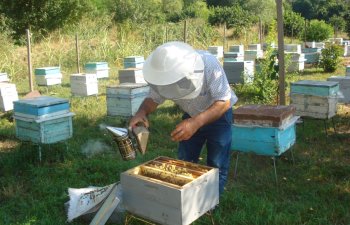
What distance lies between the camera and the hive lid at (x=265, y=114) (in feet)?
12.2

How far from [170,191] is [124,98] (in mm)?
3835

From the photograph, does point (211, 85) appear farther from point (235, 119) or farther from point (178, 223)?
point (235, 119)

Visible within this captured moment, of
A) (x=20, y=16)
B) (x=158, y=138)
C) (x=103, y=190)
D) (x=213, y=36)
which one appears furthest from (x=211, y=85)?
(x=20, y=16)

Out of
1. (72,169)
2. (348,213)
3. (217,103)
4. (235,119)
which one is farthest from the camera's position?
(72,169)

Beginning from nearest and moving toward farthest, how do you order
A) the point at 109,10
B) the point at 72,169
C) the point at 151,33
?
the point at 72,169 < the point at 151,33 < the point at 109,10

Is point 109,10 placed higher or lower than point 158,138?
higher

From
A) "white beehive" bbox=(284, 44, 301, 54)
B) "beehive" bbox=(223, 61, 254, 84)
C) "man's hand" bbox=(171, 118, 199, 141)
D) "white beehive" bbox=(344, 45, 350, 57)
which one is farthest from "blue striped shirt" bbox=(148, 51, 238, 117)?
"white beehive" bbox=(344, 45, 350, 57)

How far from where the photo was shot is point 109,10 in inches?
1011

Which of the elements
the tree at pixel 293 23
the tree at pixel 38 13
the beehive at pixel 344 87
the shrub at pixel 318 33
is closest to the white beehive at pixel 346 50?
the shrub at pixel 318 33

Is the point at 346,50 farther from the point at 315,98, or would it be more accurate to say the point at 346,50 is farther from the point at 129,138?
the point at 129,138

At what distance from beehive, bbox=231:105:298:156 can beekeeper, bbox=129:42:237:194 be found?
76 centimetres

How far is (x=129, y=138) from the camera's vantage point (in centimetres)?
258

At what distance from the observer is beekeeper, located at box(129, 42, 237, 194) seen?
93.3 inches

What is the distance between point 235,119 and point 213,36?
56.2 feet
